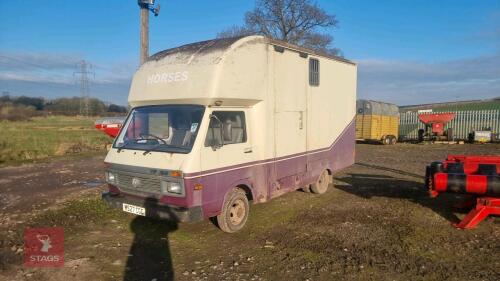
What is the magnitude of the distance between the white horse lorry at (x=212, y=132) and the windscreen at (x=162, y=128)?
2 centimetres

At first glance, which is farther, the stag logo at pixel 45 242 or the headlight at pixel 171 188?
A: the stag logo at pixel 45 242

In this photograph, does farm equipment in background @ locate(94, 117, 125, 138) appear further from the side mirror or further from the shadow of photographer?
the side mirror

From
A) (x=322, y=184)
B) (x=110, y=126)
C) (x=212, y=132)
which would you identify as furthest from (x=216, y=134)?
(x=110, y=126)

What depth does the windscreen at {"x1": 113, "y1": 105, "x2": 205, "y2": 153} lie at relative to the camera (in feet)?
19.3

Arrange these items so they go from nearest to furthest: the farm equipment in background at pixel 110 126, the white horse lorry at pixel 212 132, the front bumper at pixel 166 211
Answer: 1. the front bumper at pixel 166 211
2. the white horse lorry at pixel 212 132
3. the farm equipment in background at pixel 110 126

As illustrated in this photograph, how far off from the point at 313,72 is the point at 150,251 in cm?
503

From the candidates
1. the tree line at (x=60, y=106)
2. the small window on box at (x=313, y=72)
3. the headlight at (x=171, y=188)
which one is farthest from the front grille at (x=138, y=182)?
the tree line at (x=60, y=106)

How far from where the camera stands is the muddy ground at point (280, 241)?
4938mm

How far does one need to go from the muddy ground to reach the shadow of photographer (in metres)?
0.02

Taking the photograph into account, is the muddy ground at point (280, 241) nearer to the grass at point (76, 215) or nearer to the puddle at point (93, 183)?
the grass at point (76, 215)

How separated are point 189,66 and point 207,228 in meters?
2.89

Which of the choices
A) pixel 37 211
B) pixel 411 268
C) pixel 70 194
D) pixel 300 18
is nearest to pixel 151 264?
pixel 411 268

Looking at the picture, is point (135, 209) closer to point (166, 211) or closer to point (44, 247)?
point (166, 211)

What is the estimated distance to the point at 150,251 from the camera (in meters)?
5.73
